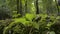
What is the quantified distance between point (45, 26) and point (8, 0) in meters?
1.08

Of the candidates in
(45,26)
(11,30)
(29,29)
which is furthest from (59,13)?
(11,30)

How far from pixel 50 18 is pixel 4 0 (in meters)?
1.17

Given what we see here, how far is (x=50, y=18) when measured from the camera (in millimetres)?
4281

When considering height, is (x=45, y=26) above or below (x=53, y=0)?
below

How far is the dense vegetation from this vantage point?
13.8 feet

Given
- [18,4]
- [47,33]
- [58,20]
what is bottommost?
[47,33]

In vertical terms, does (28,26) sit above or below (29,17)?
below

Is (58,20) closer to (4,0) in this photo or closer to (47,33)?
(47,33)

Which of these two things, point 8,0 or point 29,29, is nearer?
point 29,29

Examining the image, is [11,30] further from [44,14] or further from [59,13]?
[59,13]

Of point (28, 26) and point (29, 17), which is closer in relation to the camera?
point (28, 26)

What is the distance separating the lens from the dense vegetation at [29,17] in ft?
13.8

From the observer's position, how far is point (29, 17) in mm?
4309

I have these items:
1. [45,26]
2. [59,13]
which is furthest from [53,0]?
[45,26]
